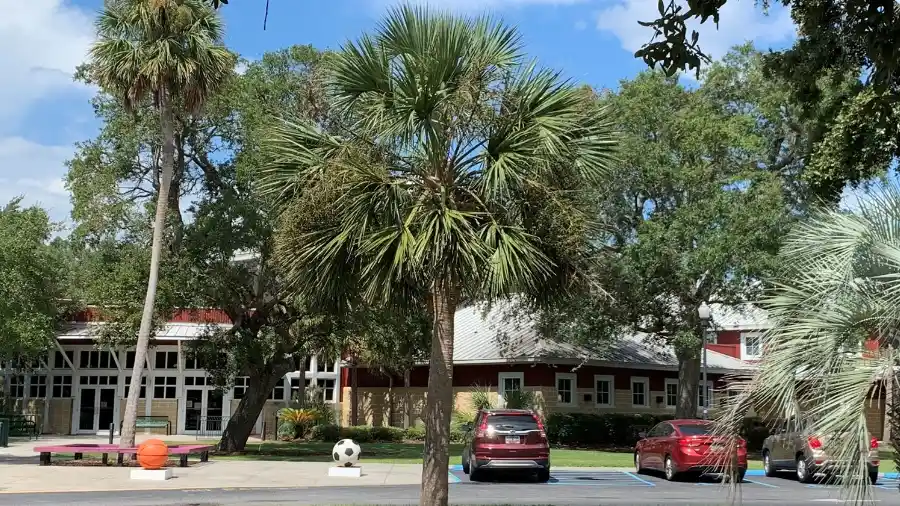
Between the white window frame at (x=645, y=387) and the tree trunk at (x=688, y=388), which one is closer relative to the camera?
the tree trunk at (x=688, y=388)

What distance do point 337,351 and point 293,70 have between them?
8.49 meters

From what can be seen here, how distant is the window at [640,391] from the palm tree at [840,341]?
3036cm

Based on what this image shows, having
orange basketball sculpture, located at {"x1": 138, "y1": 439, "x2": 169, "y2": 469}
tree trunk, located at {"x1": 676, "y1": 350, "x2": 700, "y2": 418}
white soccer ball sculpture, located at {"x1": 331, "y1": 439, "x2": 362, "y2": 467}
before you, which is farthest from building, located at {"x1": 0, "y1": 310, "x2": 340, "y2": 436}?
orange basketball sculpture, located at {"x1": 138, "y1": 439, "x2": 169, "y2": 469}

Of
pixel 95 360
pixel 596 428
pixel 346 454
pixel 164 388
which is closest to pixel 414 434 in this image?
pixel 596 428

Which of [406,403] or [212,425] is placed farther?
[406,403]

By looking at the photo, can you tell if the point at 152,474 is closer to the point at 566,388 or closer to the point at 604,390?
the point at 566,388

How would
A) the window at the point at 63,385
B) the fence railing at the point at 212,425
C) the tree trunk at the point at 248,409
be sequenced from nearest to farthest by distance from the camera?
the tree trunk at the point at 248,409, the fence railing at the point at 212,425, the window at the point at 63,385

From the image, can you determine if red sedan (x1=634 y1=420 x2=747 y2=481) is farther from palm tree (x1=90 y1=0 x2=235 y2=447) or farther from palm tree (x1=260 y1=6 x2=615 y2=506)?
palm tree (x1=90 y1=0 x2=235 y2=447)

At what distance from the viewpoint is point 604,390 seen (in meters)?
38.4

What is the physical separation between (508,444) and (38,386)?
2856cm

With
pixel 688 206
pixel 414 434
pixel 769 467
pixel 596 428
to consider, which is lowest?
pixel 414 434

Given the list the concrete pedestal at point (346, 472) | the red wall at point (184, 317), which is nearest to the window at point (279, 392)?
the red wall at point (184, 317)

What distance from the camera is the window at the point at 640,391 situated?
39.4 metres

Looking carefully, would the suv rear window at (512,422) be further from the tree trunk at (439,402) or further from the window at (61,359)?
the window at (61,359)
